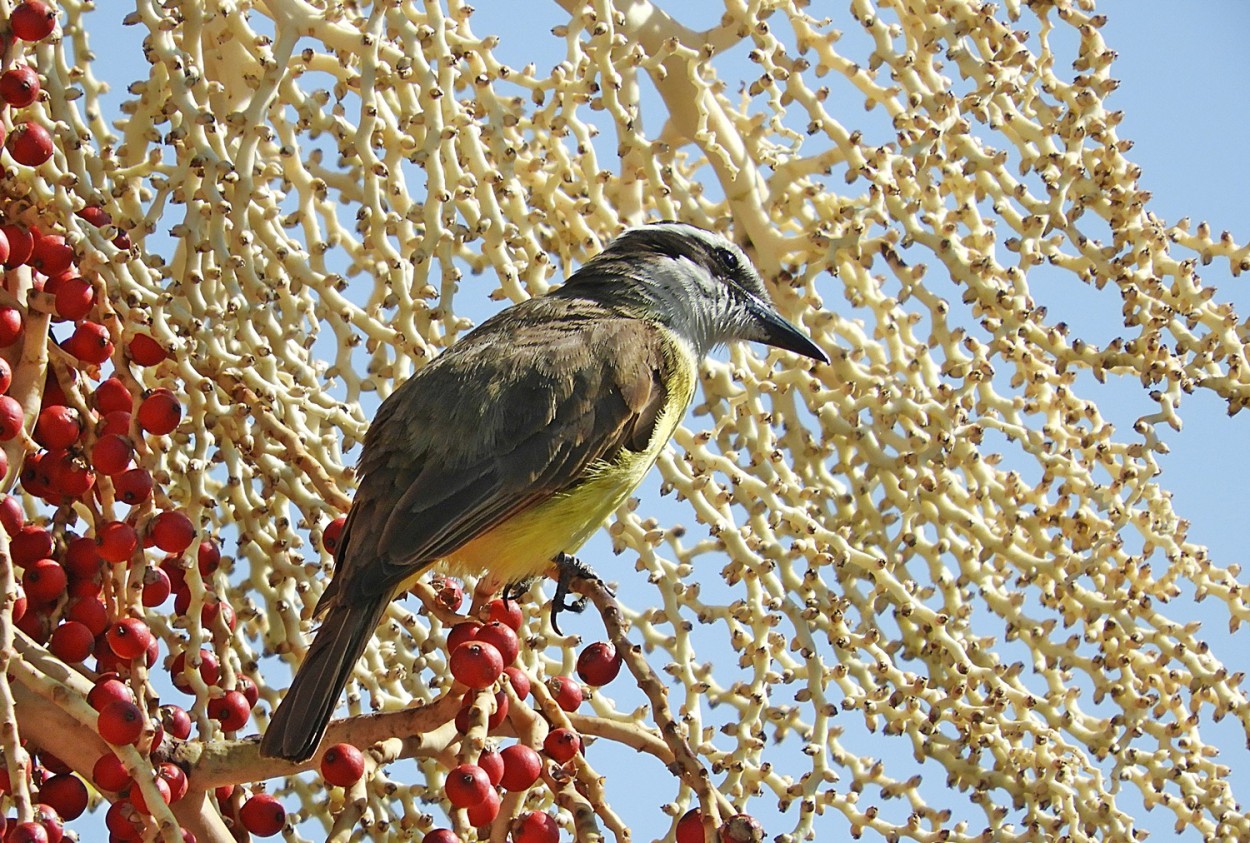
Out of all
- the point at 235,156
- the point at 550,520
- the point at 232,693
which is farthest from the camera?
the point at 550,520

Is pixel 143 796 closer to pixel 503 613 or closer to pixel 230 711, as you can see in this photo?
pixel 230 711

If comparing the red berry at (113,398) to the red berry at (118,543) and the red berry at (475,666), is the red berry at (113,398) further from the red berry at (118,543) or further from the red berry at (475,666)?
the red berry at (475,666)

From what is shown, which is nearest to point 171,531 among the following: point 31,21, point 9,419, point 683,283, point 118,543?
point 118,543

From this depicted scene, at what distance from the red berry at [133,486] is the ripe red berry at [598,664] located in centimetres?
42

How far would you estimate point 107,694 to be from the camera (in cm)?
126

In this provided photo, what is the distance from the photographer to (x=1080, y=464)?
182cm

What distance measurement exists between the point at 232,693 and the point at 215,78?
2.82ft

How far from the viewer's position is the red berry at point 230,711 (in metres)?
1.38

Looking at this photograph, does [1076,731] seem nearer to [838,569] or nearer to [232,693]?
[838,569]

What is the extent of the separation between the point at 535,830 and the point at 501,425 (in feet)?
2.32

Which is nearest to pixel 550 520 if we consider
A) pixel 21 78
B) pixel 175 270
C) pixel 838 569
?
pixel 838 569

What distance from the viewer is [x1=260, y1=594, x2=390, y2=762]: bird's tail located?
4.29ft

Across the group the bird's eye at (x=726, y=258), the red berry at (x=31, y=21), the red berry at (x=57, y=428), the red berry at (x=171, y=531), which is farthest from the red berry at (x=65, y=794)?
the bird's eye at (x=726, y=258)

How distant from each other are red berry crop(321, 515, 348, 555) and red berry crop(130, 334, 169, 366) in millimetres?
252
